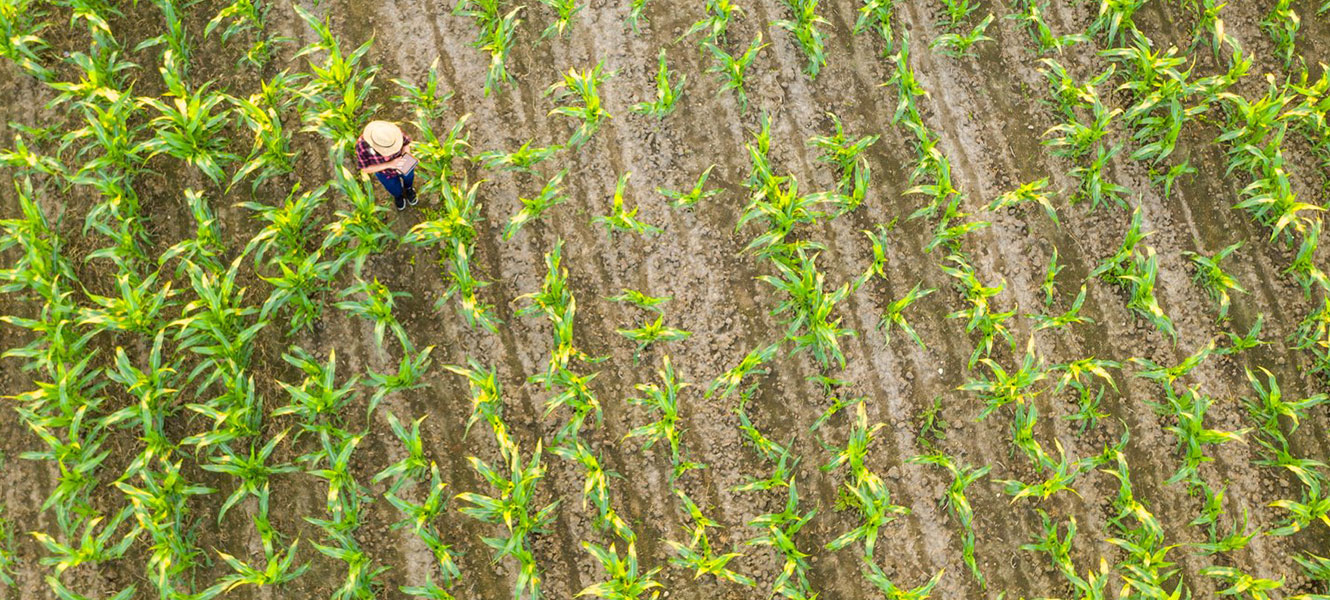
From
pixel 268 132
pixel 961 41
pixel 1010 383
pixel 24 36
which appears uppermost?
pixel 24 36

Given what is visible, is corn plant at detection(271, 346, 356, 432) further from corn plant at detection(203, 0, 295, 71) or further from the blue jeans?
corn plant at detection(203, 0, 295, 71)

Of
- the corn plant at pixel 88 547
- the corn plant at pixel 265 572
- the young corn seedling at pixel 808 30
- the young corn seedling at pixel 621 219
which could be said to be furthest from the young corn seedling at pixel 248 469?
the young corn seedling at pixel 808 30

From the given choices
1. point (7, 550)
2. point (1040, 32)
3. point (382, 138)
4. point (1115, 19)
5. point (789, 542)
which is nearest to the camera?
point (382, 138)

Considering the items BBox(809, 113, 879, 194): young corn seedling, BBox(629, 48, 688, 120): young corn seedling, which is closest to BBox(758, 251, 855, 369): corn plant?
BBox(809, 113, 879, 194): young corn seedling

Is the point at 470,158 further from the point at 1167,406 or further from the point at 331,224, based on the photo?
the point at 1167,406

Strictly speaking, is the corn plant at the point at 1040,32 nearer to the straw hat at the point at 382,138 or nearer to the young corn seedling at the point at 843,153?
the young corn seedling at the point at 843,153

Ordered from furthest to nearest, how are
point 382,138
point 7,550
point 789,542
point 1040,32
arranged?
point 1040,32 < point 7,550 < point 789,542 < point 382,138

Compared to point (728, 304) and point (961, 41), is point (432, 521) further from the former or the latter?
point (961, 41)

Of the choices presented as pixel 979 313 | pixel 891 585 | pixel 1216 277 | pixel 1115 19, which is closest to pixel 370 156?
pixel 979 313
